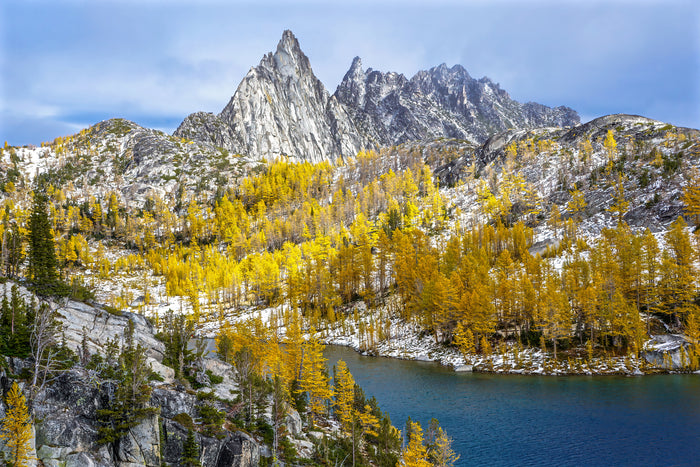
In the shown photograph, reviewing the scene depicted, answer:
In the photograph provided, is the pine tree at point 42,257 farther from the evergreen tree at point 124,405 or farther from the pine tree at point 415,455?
the pine tree at point 415,455

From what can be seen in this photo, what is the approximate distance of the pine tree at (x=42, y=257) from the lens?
54.7 m

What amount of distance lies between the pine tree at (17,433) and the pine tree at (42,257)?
3993 cm

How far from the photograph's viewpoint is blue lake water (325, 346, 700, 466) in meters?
34.9

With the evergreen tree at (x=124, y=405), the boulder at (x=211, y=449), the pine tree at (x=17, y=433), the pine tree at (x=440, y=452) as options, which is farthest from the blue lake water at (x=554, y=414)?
the pine tree at (x=17, y=433)

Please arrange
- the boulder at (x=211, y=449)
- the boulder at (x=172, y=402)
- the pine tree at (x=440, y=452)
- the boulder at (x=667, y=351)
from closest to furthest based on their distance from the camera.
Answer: the boulder at (x=211, y=449) < the boulder at (x=172, y=402) < the pine tree at (x=440, y=452) < the boulder at (x=667, y=351)

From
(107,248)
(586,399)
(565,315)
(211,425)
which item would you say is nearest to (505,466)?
(586,399)

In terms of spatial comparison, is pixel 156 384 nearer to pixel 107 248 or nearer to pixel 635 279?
pixel 635 279

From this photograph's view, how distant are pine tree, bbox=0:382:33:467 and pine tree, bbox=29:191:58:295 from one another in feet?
131


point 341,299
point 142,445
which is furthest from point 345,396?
point 341,299

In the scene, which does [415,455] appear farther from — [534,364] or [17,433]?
[534,364]

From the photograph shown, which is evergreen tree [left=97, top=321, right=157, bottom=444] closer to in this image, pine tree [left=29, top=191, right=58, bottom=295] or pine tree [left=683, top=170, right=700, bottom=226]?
pine tree [left=29, top=191, right=58, bottom=295]

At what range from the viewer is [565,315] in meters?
65.6

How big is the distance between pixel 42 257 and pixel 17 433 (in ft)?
177

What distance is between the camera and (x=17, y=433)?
65.7 ft
